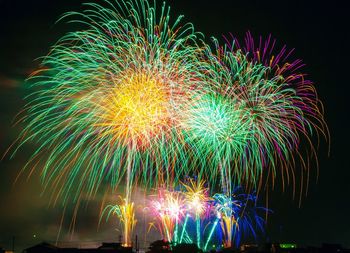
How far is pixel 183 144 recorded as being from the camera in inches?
2096

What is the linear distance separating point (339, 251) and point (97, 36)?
4741cm

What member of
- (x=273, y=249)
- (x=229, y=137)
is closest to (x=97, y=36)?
(x=229, y=137)

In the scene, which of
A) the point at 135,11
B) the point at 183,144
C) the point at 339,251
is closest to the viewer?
the point at 135,11

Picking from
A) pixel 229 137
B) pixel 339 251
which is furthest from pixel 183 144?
pixel 339 251

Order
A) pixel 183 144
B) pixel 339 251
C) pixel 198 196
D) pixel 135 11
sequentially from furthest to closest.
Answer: pixel 339 251 < pixel 198 196 < pixel 183 144 < pixel 135 11

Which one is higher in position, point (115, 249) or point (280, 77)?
point (280, 77)

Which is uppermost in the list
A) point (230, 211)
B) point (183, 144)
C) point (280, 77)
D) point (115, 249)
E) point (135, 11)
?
point (135, 11)

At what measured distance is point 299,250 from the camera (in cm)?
7350

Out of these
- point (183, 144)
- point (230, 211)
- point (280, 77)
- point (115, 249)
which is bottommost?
point (115, 249)

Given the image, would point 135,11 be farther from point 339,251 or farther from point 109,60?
point 339,251

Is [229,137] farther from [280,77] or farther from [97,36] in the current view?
[97,36]

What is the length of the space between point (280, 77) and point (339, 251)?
33.3m

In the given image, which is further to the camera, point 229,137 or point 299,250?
point 299,250

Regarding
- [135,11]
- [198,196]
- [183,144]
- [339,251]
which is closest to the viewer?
[135,11]
